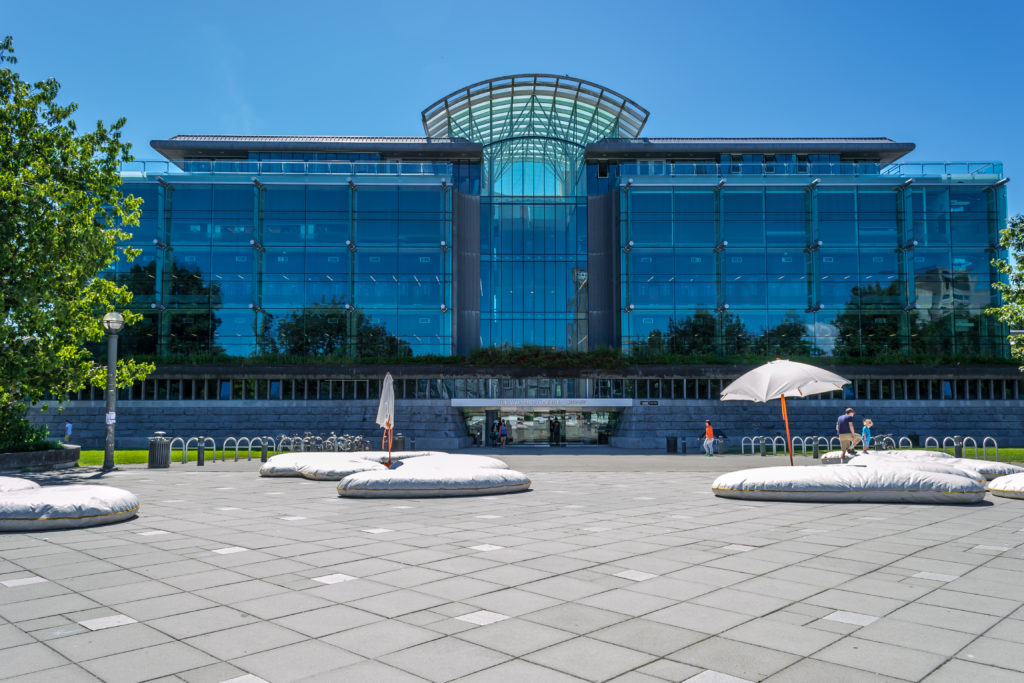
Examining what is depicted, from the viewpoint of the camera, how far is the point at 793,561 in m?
7.99

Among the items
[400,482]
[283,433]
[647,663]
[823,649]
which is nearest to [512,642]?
[647,663]

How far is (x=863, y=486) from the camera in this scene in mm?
13125

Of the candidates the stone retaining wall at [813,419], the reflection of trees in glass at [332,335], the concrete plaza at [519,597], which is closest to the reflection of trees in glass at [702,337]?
the stone retaining wall at [813,419]

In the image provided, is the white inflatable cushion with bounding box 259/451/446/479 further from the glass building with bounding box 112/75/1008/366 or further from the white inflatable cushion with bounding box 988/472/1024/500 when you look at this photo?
the glass building with bounding box 112/75/1008/366

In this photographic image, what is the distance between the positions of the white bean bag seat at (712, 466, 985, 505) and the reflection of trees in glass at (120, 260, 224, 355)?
142ft

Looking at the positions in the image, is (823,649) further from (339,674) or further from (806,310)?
(806,310)

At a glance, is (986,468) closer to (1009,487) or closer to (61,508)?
(1009,487)

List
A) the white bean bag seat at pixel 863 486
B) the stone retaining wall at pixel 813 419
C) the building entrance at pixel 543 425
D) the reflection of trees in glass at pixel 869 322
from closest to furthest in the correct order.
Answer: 1. the white bean bag seat at pixel 863 486
2. the stone retaining wall at pixel 813 419
3. the building entrance at pixel 543 425
4. the reflection of trees in glass at pixel 869 322

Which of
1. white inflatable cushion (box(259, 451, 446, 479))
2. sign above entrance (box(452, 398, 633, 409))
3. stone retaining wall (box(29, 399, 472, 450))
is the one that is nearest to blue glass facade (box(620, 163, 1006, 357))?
sign above entrance (box(452, 398, 633, 409))

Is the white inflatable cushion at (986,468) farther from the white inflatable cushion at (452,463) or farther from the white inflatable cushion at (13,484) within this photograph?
the white inflatable cushion at (13,484)

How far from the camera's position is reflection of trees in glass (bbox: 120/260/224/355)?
4959 centimetres

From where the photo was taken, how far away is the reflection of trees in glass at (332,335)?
49.9 m

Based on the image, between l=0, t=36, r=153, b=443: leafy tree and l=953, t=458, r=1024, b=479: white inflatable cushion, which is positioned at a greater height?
l=0, t=36, r=153, b=443: leafy tree

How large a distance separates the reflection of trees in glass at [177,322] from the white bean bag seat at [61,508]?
40928mm
